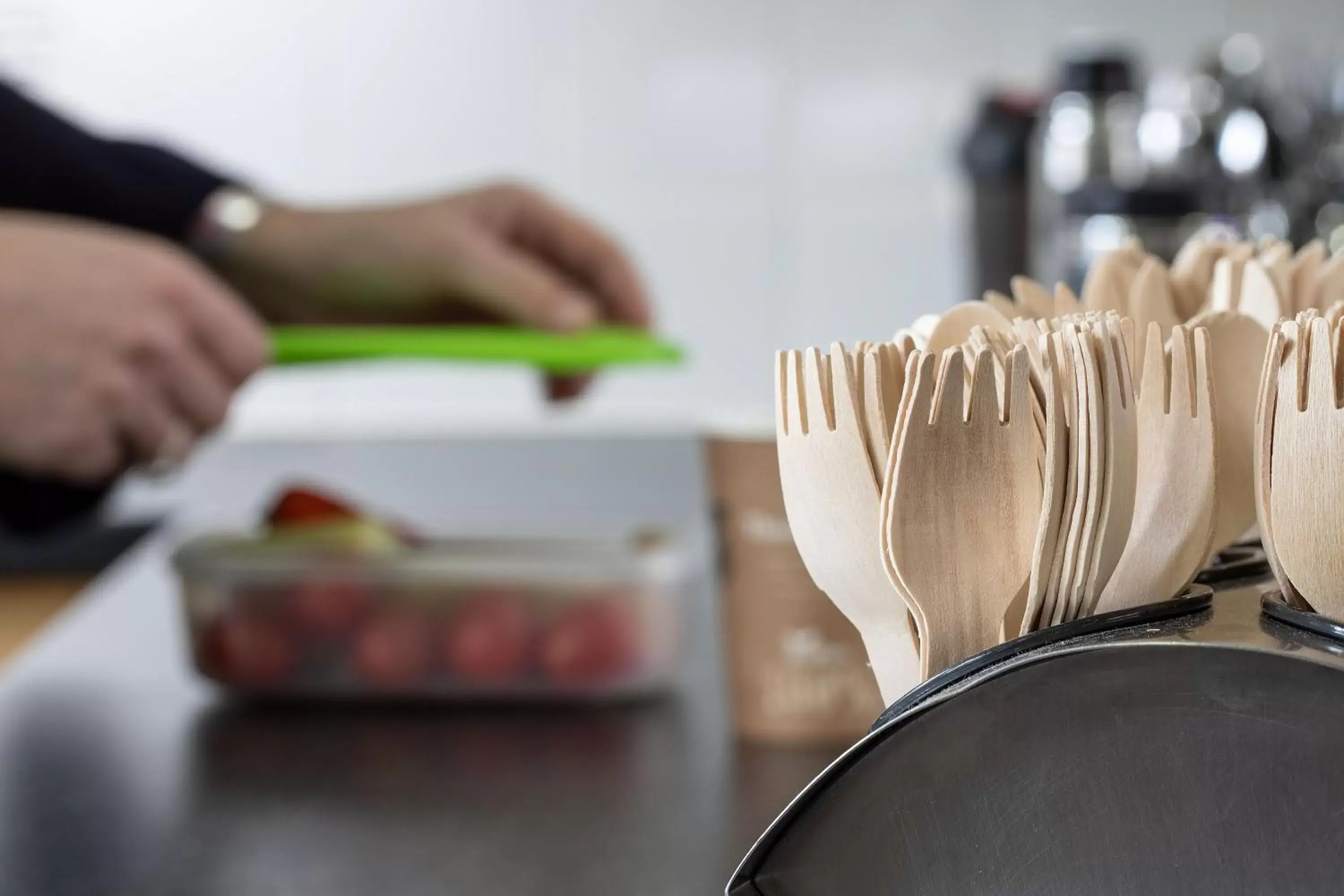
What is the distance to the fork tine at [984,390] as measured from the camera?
8.1 inches

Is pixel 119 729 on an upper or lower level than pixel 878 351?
lower

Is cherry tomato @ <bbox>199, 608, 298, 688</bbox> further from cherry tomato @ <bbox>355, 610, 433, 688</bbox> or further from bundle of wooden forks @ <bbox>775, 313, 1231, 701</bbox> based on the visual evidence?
bundle of wooden forks @ <bbox>775, 313, 1231, 701</bbox>

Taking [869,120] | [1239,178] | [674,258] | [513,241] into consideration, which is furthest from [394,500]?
[869,120]

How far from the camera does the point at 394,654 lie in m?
0.71

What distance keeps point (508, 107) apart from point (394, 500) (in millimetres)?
1550

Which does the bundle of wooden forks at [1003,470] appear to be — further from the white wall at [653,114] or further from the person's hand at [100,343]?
the white wall at [653,114]

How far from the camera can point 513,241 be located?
3.96 ft

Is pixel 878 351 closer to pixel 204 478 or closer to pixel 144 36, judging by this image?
pixel 204 478

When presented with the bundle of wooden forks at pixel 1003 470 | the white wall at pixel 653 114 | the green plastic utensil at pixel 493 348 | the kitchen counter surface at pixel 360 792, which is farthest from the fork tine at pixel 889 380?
the white wall at pixel 653 114

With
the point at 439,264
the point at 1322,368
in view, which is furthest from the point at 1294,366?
the point at 439,264

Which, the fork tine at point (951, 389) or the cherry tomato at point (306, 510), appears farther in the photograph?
the cherry tomato at point (306, 510)

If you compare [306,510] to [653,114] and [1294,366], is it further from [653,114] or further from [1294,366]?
[653,114]

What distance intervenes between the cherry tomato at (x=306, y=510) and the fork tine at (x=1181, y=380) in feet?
1.98

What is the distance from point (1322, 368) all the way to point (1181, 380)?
2cm
